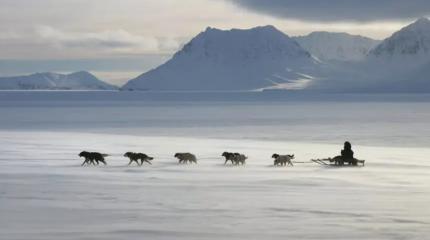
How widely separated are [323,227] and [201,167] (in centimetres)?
1132

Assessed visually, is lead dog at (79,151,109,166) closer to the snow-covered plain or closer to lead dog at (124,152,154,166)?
the snow-covered plain

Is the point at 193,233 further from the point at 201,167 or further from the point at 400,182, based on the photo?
the point at 201,167

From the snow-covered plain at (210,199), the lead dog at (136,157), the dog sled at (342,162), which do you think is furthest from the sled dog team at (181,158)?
the dog sled at (342,162)

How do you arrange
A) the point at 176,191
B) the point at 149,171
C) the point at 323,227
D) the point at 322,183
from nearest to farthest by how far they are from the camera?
the point at 323,227 < the point at 176,191 < the point at 322,183 < the point at 149,171

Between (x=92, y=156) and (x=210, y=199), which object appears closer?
(x=210, y=199)

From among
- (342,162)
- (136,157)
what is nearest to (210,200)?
(136,157)

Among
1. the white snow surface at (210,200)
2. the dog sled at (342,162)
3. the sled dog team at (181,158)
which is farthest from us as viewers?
the dog sled at (342,162)

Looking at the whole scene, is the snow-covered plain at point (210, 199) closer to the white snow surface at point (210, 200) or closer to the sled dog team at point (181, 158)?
the white snow surface at point (210, 200)

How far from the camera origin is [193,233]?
11.6m

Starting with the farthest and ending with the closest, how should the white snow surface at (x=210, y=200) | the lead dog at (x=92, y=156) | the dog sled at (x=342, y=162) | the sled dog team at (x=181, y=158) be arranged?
the dog sled at (x=342, y=162) → the sled dog team at (x=181, y=158) → the lead dog at (x=92, y=156) → the white snow surface at (x=210, y=200)

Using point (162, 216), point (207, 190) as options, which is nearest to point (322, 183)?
point (207, 190)

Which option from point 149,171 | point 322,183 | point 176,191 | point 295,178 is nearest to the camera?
point 176,191

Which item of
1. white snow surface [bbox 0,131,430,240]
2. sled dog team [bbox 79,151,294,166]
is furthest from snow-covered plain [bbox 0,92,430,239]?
sled dog team [bbox 79,151,294,166]

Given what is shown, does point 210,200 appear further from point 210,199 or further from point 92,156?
point 92,156
